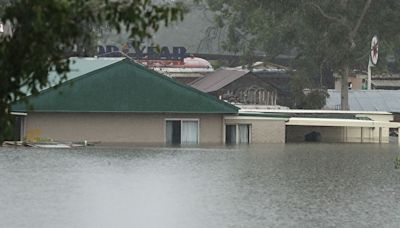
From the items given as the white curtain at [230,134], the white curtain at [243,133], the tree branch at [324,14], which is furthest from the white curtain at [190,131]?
the tree branch at [324,14]

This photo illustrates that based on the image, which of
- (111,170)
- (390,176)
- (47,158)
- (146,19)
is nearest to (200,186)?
(111,170)

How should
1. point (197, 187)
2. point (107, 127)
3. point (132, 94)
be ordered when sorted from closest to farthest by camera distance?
point (197, 187) < point (132, 94) < point (107, 127)

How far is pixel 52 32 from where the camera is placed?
29.6 ft

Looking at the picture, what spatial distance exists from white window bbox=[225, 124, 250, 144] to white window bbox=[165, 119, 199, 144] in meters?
2.06

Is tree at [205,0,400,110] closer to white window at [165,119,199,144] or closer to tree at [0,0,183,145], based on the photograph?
white window at [165,119,199,144]

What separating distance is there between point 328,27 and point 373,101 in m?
5.83

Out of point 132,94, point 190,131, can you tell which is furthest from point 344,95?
point 132,94

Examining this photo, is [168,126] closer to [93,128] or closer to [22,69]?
[93,128]

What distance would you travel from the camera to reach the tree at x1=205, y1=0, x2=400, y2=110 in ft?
242

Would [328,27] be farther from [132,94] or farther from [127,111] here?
[127,111]

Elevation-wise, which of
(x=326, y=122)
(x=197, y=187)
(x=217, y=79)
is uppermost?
(x=217, y=79)

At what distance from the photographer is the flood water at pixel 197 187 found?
1008 inches

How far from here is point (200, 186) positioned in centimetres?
3478

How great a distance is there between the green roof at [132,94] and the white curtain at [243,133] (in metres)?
2.54
